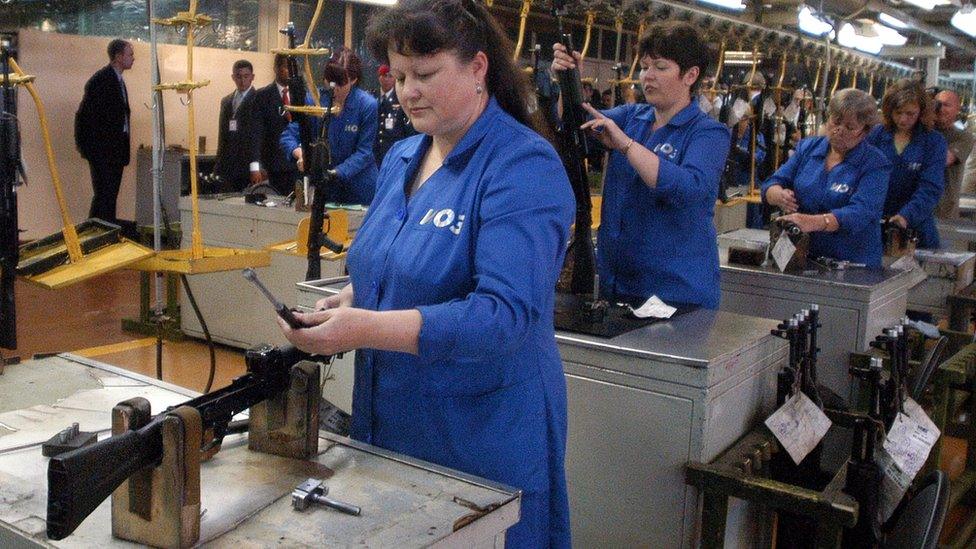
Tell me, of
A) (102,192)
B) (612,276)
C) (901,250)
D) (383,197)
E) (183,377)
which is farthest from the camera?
(102,192)

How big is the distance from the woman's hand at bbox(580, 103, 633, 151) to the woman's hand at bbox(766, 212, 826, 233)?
3.33 feet

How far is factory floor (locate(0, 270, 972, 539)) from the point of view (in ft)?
13.4

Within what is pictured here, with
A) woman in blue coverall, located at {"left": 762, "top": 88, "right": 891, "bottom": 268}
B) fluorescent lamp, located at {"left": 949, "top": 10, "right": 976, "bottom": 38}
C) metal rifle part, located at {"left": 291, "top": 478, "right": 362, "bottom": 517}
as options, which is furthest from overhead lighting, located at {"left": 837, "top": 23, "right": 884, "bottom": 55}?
metal rifle part, located at {"left": 291, "top": 478, "right": 362, "bottom": 517}

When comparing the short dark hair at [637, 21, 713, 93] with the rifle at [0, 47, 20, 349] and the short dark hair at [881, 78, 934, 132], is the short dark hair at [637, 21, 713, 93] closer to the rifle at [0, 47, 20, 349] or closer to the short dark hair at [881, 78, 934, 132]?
the rifle at [0, 47, 20, 349]

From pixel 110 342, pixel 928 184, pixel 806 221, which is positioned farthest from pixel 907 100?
pixel 110 342

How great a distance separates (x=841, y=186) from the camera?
3205 millimetres

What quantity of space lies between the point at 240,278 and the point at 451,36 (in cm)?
325

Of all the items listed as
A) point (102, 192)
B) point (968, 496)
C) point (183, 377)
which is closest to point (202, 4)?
point (102, 192)

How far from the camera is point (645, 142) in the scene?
2555 millimetres

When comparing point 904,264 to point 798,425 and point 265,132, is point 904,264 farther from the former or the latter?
point 265,132

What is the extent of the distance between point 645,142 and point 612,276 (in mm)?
390

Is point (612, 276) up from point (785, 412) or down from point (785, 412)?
up

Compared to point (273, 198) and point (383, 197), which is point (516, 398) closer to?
point (383, 197)

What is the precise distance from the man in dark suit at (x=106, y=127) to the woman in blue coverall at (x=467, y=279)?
6.07 m
